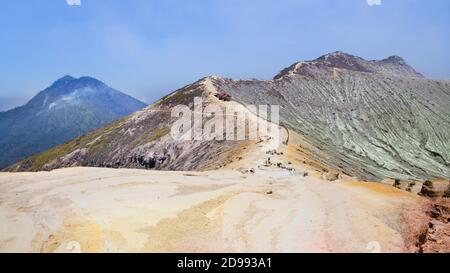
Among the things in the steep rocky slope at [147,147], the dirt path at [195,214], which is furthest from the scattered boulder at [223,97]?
the dirt path at [195,214]

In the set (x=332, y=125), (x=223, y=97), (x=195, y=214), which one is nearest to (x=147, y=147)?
(x=223, y=97)

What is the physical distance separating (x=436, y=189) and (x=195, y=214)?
18.8 meters

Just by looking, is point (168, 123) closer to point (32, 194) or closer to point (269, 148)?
point (269, 148)

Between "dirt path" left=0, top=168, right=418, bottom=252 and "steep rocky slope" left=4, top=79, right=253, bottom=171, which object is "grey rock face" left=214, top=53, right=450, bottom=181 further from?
"dirt path" left=0, top=168, right=418, bottom=252

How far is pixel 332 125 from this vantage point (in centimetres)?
12556

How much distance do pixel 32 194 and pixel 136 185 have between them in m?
7.72

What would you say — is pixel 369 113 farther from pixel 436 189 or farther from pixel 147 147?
pixel 436 189

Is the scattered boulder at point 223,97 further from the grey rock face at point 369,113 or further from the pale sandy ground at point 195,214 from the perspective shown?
the pale sandy ground at point 195,214

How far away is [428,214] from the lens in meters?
28.9

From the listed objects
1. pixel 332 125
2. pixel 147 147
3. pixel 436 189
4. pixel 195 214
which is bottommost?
pixel 195 214

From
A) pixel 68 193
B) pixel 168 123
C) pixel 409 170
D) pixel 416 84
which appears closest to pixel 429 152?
pixel 409 170

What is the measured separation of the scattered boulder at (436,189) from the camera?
109ft
